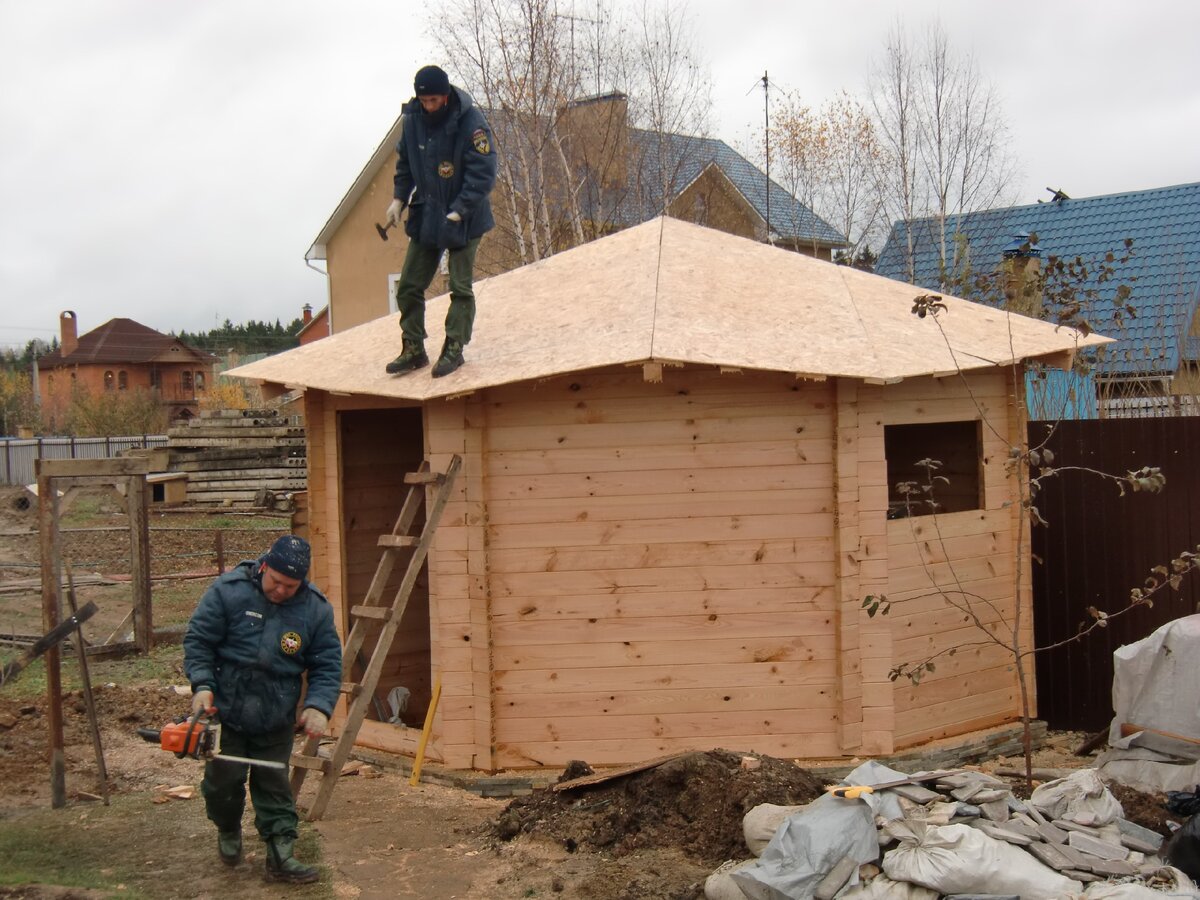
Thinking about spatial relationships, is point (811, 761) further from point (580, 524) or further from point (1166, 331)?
point (1166, 331)

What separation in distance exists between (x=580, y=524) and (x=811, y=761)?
7.36ft

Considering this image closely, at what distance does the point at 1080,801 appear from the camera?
5.89m

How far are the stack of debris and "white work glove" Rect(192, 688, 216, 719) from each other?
2575mm

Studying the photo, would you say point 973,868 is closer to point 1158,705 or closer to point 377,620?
point 1158,705

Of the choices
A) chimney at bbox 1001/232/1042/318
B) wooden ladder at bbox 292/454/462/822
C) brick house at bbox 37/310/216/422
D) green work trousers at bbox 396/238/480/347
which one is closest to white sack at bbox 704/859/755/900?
wooden ladder at bbox 292/454/462/822

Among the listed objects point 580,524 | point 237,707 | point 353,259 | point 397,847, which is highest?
point 353,259

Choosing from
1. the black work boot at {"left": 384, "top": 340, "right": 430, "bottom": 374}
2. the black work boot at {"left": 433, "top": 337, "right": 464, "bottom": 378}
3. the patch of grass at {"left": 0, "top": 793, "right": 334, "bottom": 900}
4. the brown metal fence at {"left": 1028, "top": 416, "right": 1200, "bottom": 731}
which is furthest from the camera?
the brown metal fence at {"left": 1028, "top": 416, "right": 1200, "bottom": 731}

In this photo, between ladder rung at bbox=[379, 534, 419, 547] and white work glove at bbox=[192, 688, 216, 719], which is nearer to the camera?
white work glove at bbox=[192, 688, 216, 719]

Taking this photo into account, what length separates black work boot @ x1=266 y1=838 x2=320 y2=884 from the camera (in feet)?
19.7

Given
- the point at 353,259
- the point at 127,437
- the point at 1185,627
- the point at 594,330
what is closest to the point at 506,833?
the point at 594,330

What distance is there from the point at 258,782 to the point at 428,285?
11.6 ft

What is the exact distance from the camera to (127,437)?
133ft

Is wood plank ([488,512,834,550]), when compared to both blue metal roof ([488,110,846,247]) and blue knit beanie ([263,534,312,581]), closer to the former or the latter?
blue knit beanie ([263,534,312,581])

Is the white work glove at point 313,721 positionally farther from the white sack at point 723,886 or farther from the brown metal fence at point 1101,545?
the brown metal fence at point 1101,545
